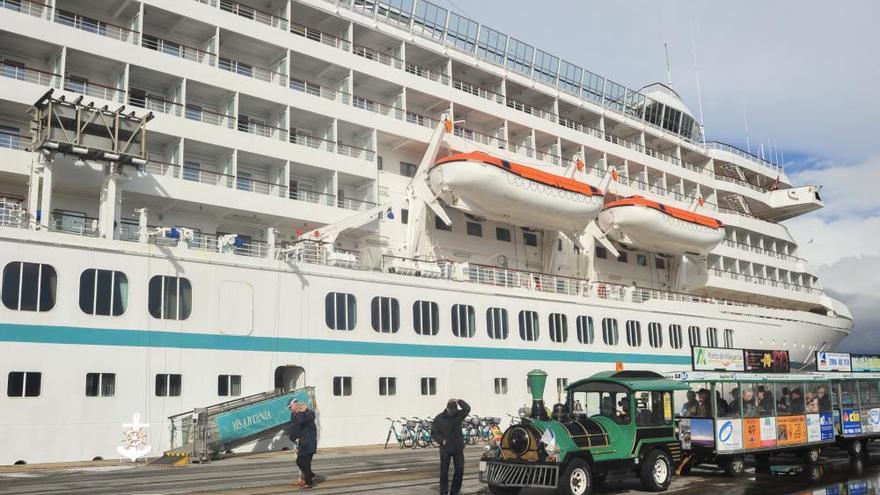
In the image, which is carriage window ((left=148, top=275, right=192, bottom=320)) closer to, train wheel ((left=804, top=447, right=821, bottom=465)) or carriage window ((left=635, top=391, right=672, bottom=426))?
carriage window ((left=635, top=391, right=672, bottom=426))

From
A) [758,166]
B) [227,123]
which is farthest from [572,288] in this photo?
[758,166]

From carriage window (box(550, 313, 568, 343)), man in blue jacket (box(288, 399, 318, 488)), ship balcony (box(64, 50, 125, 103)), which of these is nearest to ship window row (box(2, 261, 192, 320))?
ship balcony (box(64, 50, 125, 103))

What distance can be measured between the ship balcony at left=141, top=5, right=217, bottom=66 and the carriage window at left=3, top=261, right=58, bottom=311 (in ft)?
30.9

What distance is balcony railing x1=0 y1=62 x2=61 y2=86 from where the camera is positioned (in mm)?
21328

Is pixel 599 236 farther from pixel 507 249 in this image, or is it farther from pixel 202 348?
pixel 202 348

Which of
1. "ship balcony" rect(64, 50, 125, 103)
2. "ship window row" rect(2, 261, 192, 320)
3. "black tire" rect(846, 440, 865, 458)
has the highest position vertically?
"ship balcony" rect(64, 50, 125, 103)

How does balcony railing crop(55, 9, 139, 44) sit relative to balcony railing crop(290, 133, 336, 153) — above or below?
above

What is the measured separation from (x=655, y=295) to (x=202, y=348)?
24182mm

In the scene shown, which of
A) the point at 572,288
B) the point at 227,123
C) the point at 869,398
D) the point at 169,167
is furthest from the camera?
the point at 572,288

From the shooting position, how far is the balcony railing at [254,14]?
2702 cm

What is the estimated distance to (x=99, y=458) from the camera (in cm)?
1847

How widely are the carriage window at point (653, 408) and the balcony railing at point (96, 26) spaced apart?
63.4 feet

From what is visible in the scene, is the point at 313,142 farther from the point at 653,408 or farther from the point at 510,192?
the point at 653,408

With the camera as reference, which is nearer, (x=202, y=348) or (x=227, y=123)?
(x=202, y=348)
